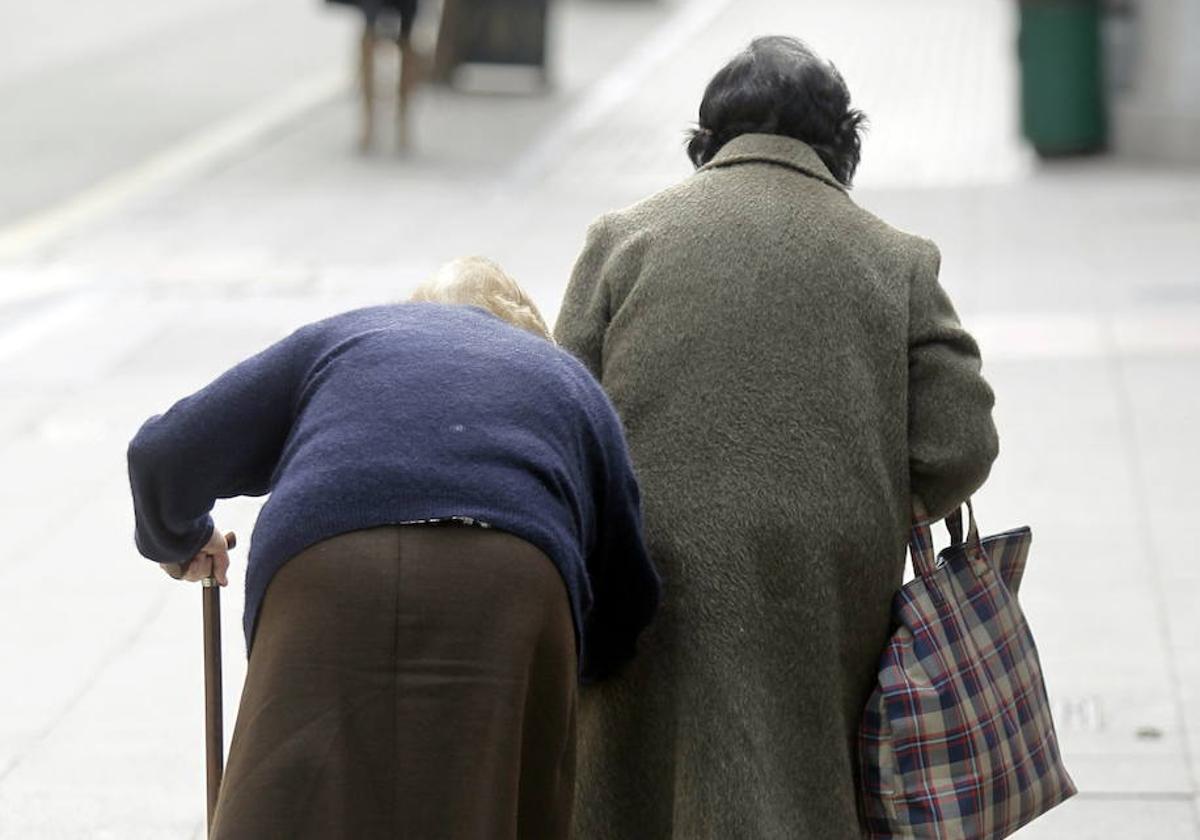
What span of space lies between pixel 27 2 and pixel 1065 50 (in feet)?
49.6

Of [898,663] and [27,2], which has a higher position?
[27,2]

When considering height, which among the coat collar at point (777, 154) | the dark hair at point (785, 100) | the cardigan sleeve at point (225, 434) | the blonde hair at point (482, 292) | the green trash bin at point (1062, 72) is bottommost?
the cardigan sleeve at point (225, 434)

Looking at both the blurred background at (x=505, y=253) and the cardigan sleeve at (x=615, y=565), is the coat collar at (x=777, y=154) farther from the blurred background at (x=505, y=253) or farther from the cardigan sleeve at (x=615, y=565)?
the blurred background at (x=505, y=253)

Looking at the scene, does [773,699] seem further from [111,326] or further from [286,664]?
[111,326]

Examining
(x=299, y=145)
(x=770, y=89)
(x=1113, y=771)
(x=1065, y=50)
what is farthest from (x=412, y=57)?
(x=770, y=89)

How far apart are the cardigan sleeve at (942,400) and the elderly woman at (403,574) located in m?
0.59

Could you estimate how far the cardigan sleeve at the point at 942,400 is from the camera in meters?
3.22

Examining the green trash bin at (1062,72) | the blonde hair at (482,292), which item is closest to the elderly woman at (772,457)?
the blonde hair at (482,292)

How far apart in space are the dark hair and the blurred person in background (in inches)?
429

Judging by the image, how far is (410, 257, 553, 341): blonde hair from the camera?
3.07 meters

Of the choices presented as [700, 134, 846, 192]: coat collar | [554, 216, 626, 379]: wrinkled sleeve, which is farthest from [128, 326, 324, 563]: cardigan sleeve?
[700, 134, 846, 192]: coat collar

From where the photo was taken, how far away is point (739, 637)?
319cm

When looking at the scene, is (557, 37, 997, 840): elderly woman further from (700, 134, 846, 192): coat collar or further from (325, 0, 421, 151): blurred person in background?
(325, 0, 421, 151): blurred person in background

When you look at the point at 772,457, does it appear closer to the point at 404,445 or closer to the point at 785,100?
the point at 785,100
